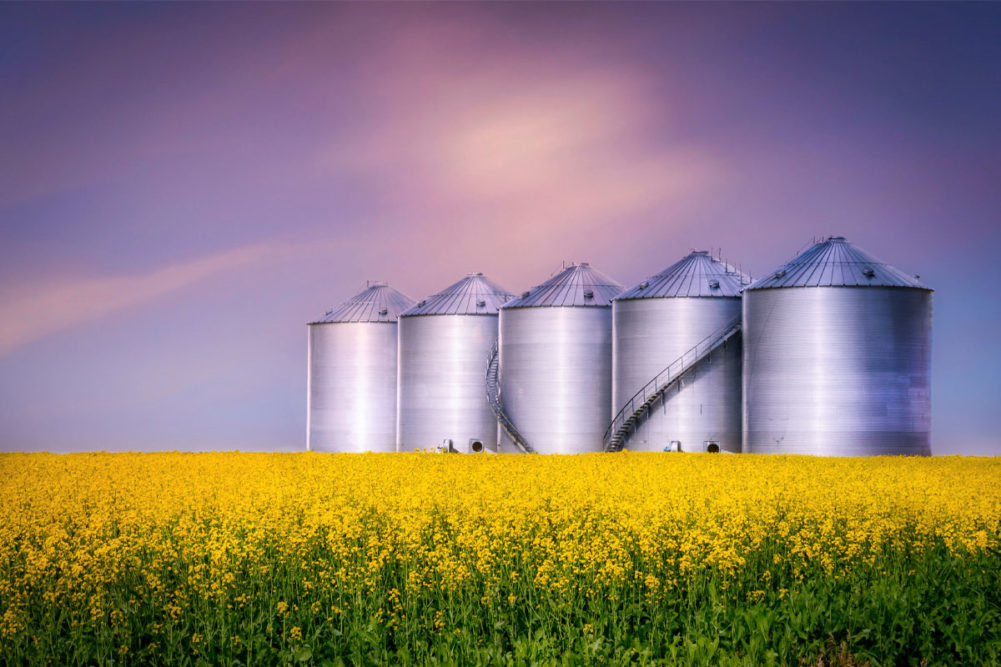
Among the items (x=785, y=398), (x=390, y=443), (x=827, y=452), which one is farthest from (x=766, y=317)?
(x=390, y=443)

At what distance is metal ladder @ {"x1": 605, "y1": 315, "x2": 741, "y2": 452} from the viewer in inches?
1740

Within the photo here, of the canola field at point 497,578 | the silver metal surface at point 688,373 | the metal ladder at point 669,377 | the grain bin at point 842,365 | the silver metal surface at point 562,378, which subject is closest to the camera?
the canola field at point 497,578

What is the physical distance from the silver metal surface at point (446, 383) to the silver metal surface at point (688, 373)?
33.3ft

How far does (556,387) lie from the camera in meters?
48.1

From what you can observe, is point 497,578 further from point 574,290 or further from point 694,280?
point 574,290

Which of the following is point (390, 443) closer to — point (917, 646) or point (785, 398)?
point (785, 398)

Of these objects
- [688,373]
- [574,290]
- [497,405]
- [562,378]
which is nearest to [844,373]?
[688,373]

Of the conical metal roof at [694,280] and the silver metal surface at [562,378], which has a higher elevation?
the conical metal roof at [694,280]

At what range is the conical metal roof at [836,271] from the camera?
4034 centimetres

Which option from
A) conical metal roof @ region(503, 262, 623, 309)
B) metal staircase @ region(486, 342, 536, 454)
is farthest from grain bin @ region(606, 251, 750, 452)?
metal staircase @ region(486, 342, 536, 454)

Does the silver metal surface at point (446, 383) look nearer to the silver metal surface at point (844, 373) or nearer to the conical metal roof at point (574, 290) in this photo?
the conical metal roof at point (574, 290)

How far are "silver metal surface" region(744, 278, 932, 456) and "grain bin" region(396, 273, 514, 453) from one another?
16347mm

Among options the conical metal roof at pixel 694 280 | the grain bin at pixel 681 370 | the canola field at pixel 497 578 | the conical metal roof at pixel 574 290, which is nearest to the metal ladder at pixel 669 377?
the grain bin at pixel 681 370

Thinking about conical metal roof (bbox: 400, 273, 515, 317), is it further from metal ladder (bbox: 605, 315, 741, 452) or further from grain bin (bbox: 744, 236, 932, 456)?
grain bin (bbox: 744, 236, 932, 456)
